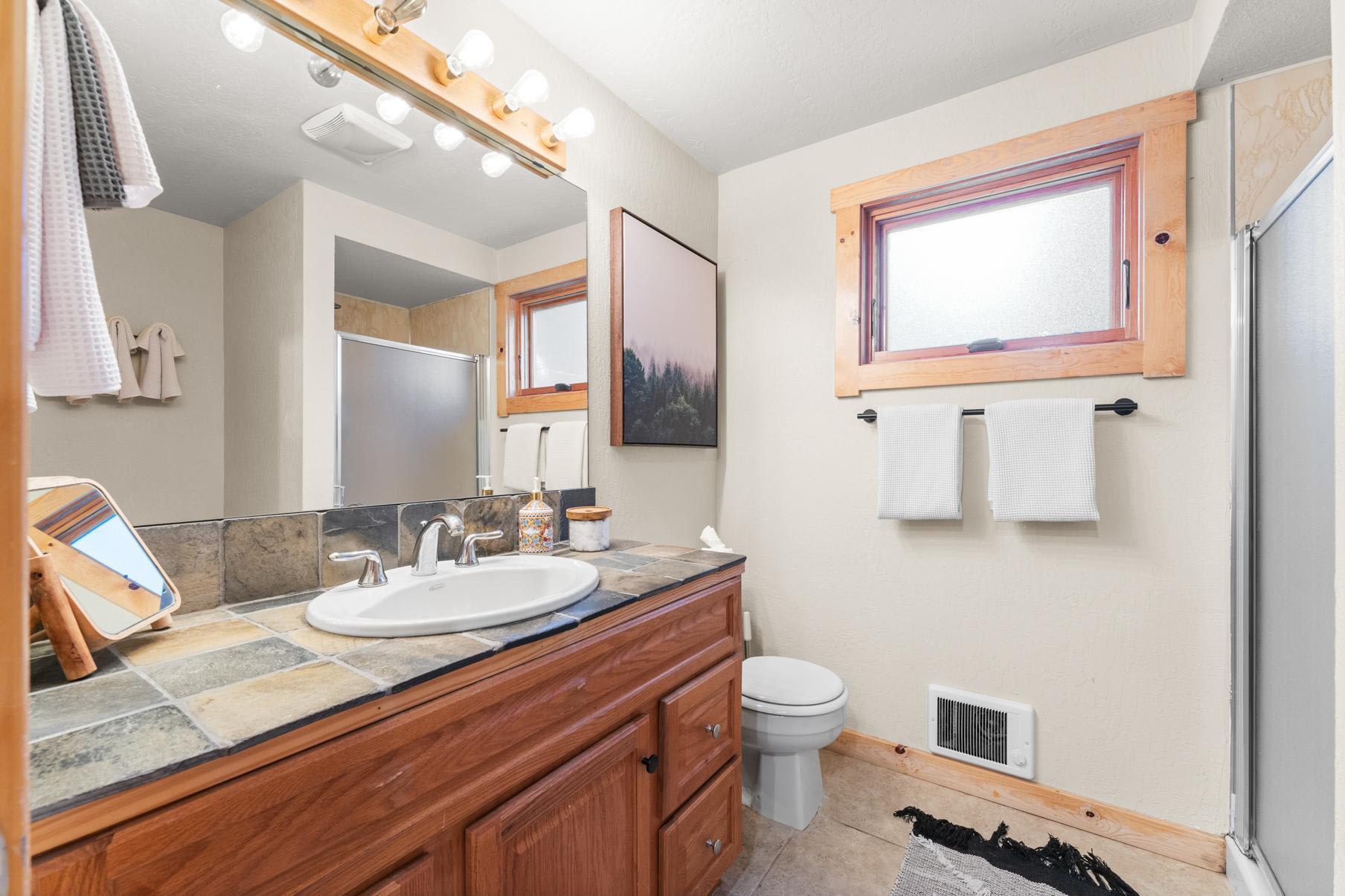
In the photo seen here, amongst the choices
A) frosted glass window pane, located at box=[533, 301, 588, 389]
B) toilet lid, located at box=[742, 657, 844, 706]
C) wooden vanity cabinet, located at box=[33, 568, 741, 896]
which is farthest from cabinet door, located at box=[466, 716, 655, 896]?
frosted glass window pane, located at box=[533, 301, 588, 389]

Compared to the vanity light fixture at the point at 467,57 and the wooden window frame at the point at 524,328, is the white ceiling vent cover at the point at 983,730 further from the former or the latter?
the vanity light fixture at the point at 467,57

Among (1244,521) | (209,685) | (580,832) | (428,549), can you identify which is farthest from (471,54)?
(1244,521)

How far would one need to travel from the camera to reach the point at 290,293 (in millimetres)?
1103

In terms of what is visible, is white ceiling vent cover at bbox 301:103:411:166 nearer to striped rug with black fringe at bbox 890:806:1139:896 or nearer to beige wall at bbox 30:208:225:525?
beige wall at bbox 30:208:225:525

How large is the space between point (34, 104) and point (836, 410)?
6.49 feet

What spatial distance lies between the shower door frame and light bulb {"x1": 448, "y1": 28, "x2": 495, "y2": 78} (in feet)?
6.20

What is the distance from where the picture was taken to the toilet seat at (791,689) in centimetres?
160

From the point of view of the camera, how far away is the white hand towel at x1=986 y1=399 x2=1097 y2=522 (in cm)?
160

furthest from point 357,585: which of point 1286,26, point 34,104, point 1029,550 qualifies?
point 1286,26

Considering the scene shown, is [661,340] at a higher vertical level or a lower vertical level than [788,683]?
higher

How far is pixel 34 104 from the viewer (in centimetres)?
65

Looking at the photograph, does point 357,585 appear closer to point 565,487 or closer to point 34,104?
point 565,487

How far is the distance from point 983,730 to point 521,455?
5.55 feet

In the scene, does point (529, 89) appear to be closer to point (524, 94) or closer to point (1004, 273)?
point (524, 94)
